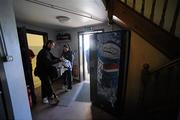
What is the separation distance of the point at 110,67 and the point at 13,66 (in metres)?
1.59

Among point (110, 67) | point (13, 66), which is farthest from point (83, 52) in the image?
point (13, 66)

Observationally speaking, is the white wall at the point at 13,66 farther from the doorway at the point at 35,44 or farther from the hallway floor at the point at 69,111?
the doorway at the point at 35,44

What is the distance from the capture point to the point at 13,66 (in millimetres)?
1329

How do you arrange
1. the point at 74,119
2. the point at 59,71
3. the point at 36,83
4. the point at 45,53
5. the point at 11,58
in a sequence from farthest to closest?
the point at 36,83, the point at 59,71, the point at 45,53, the point at 74,119, the point at 11,58

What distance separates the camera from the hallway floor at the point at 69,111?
237 centimetres

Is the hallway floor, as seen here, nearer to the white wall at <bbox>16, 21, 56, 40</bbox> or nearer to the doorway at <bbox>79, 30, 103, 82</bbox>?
the doorway at <bbox>79, 30, 103, 82</bbox>

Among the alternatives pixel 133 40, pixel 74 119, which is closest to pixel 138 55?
pixel 133 40

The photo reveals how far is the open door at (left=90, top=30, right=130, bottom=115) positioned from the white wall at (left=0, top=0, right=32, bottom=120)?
1478mm

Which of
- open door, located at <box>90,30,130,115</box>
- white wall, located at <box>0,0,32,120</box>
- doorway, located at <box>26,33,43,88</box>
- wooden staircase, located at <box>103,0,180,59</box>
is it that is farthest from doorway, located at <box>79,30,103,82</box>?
white wall, located at <box>0,0,32,120</box>

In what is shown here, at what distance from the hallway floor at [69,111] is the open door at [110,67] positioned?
0.19 meters

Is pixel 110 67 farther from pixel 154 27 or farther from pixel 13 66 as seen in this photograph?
pixel 13 66

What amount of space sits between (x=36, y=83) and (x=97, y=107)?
2515mm

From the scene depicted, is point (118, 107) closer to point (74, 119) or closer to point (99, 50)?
point (74, 119)

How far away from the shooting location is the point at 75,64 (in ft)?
15.0
